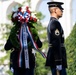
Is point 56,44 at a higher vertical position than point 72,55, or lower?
higher

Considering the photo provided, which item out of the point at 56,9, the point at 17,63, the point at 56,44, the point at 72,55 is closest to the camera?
the point at 17,63

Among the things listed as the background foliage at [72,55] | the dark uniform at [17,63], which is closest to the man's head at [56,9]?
the dark uniform at [17,63]

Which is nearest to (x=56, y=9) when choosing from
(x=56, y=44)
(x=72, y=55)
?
(x=56, y=44)

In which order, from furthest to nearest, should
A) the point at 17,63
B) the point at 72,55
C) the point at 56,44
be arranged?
the point at 72,55 < the point at 56,44 < the point at 17,63

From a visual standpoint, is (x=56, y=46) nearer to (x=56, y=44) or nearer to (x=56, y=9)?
(x=56, y=44)

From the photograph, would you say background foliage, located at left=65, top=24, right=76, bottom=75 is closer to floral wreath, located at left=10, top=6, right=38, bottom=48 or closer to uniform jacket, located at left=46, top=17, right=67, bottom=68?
uniform jacket, located at left=46, top=17, right=67, bottom=68

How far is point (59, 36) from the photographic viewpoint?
20.0 feet

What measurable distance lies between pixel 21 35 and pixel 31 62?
412 mm

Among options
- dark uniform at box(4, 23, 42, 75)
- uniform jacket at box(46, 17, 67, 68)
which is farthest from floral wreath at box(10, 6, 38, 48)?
uniform jacket at box(46, 17, 67, 68)

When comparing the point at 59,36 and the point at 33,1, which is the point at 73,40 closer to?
the point at 59,36

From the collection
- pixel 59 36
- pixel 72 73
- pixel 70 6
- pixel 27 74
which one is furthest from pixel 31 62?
pixel 70 6

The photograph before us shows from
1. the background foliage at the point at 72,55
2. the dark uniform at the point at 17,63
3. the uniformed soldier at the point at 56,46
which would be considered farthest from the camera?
the background foliage at the point at 72,55

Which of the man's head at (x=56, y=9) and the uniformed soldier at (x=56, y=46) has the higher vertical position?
the man's head at (x=56, y=9)

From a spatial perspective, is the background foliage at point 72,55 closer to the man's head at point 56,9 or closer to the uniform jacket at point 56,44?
the uniform jacket at point 56,44
